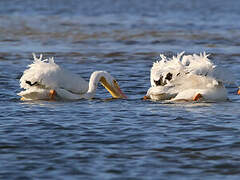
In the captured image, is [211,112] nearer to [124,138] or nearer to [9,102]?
[124,138]

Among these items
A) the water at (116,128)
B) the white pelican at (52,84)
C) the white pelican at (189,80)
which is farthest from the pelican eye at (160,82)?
the white pelican at (52,84)

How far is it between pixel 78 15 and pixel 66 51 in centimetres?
1501

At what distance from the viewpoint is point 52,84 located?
38.4 ft

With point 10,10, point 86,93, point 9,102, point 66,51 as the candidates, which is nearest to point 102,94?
point 86,93

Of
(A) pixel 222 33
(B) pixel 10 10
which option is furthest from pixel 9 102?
(B) pixel 10 10

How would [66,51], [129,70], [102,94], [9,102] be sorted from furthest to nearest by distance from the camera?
[66,51], [129,70], [102,94], [9,102]

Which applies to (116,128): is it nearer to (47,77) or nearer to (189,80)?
(47,77)

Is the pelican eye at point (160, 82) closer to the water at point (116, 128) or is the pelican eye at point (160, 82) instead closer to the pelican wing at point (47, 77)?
the water at point (116, 128)

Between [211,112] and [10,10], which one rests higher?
[10,10]

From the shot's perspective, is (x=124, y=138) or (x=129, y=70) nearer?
(x=124, y=138)

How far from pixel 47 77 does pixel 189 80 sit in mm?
2444

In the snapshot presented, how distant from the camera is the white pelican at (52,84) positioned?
38.0ft

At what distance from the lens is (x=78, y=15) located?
34.8m

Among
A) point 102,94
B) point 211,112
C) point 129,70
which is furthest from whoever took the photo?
point 129,70
